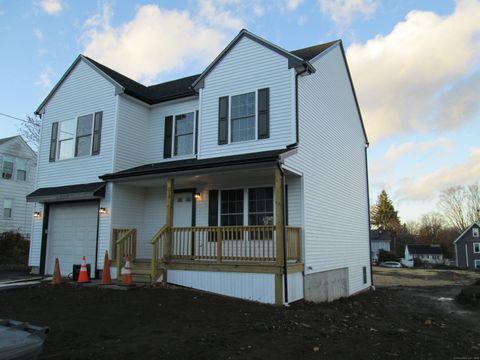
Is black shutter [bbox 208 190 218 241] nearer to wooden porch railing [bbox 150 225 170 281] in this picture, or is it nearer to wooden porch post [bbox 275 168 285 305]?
wooden porch railing [bbox 150 225 170 281]

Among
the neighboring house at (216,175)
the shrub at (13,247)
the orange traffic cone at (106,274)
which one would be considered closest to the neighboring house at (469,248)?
the neighboring house at (216,175)

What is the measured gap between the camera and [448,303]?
16.5 m

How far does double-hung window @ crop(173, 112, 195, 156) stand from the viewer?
15164 mm

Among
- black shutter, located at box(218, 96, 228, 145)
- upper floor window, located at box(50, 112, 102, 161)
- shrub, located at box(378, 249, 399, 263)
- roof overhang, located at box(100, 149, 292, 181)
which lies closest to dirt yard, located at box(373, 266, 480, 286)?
black shutter, located at box(218, 96, 228, 145)

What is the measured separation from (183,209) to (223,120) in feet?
11.4

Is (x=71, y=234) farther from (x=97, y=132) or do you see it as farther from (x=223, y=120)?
(x=223, y=120)

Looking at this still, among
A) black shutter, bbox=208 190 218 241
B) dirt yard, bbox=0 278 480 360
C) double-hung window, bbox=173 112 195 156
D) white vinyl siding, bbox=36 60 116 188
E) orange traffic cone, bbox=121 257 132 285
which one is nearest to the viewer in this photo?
dirt yard, bbox=0 278 480 360

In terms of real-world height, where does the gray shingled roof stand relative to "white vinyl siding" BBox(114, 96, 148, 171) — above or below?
below

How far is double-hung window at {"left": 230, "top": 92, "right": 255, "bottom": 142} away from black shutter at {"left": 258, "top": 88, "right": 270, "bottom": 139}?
0.27 metres

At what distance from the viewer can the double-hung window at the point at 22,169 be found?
2901cm

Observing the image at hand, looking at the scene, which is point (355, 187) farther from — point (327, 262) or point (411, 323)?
point (411, 323)

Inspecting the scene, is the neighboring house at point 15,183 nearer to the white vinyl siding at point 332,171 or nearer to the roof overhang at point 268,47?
the roof overhang at point 268,47

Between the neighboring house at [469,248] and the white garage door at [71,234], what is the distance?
199 feet

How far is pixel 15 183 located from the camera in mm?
28516
